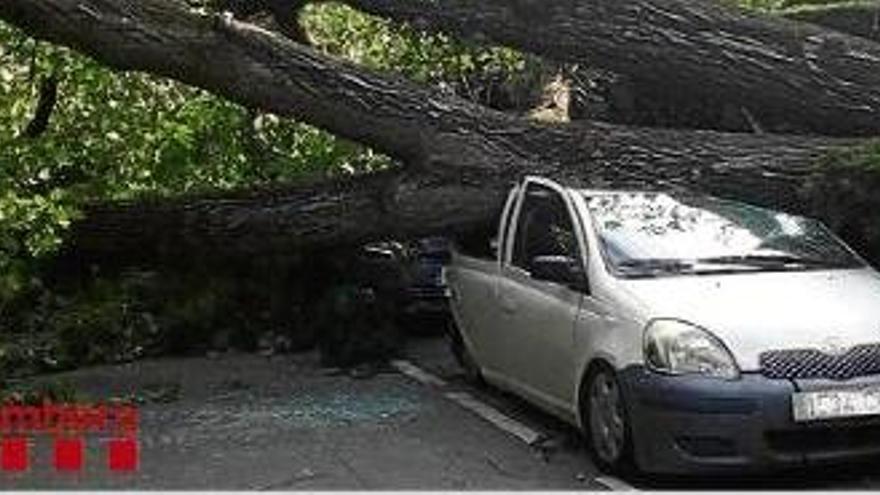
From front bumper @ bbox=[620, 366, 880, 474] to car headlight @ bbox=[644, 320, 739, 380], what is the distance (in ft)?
0.20

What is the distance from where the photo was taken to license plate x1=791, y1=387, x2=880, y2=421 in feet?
20.4

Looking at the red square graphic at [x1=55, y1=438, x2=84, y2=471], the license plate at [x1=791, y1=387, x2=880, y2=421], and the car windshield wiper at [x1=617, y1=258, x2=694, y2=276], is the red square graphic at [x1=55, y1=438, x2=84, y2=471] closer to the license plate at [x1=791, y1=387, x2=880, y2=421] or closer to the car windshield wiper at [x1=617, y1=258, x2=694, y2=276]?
the car windshield wiper at [x1=617, y1=258, x2=694, y2=276]

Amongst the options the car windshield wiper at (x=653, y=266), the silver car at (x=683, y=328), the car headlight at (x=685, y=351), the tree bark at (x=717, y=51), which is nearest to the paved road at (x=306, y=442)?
the silver car at (x=683, y=328)

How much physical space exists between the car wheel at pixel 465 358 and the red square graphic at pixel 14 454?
300 centimetres

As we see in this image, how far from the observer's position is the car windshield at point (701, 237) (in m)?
A: 7.37

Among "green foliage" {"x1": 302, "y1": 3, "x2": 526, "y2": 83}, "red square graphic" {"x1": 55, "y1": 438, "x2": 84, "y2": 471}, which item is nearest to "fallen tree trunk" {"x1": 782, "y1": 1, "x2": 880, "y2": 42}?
"green foliage" {"x1": 302, "y1": 3, "x2": 526, "y2": 83}

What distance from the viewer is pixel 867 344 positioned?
6.42 metres

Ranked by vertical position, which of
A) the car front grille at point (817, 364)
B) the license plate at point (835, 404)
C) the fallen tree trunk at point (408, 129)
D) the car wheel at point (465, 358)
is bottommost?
the car wheel at point (465, 358)

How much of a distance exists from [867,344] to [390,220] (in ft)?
16.8

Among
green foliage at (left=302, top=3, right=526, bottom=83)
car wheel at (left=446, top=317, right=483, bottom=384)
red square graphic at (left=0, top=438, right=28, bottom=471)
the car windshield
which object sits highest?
green foliage at (left=302, top=3, right=526, bottom=83)

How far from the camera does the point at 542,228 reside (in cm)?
831

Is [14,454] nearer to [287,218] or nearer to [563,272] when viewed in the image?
[563,272]

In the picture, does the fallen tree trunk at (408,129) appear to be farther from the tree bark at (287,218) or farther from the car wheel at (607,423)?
the car wheel at (607,423)

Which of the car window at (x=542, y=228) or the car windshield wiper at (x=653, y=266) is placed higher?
the car window at (x=542, y=228)
